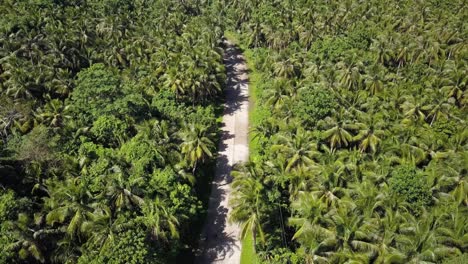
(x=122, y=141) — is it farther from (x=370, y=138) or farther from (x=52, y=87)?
(x=370, y=138)

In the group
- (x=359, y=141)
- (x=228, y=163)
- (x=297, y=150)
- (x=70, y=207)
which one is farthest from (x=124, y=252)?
(x=359, y=141)

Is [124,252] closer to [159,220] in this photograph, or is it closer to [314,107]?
[159,220]

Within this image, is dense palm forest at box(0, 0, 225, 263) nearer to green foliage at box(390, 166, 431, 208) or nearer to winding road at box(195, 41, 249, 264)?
winding road at box(195, 41, 249, 264)

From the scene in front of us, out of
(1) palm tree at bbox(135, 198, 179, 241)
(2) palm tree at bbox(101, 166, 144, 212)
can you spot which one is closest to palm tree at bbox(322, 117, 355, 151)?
(1) palm tree at bbox(135, 198, 179, 241)

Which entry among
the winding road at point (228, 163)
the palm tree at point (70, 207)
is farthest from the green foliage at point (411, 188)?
the palm tree at point (70, 207)

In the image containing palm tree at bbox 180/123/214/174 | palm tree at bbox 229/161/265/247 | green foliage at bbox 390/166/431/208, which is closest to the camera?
palm tree at bbox 229/161/265/247

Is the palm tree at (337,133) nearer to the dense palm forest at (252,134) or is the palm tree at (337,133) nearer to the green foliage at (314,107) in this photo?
the dense palm forest at (252,134)

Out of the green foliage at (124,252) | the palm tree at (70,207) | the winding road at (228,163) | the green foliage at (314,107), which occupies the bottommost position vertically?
the winding road at (228,163)

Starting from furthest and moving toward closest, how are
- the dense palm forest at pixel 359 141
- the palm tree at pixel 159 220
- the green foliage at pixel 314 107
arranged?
the green foliage at pixel 314 107 < the palm tree at pixel 159 220 < the dense palm forest at pixel 359 141

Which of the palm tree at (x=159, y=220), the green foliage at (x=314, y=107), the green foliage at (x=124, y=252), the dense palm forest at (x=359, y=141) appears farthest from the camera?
the green foliage at (x=314, y=107)
